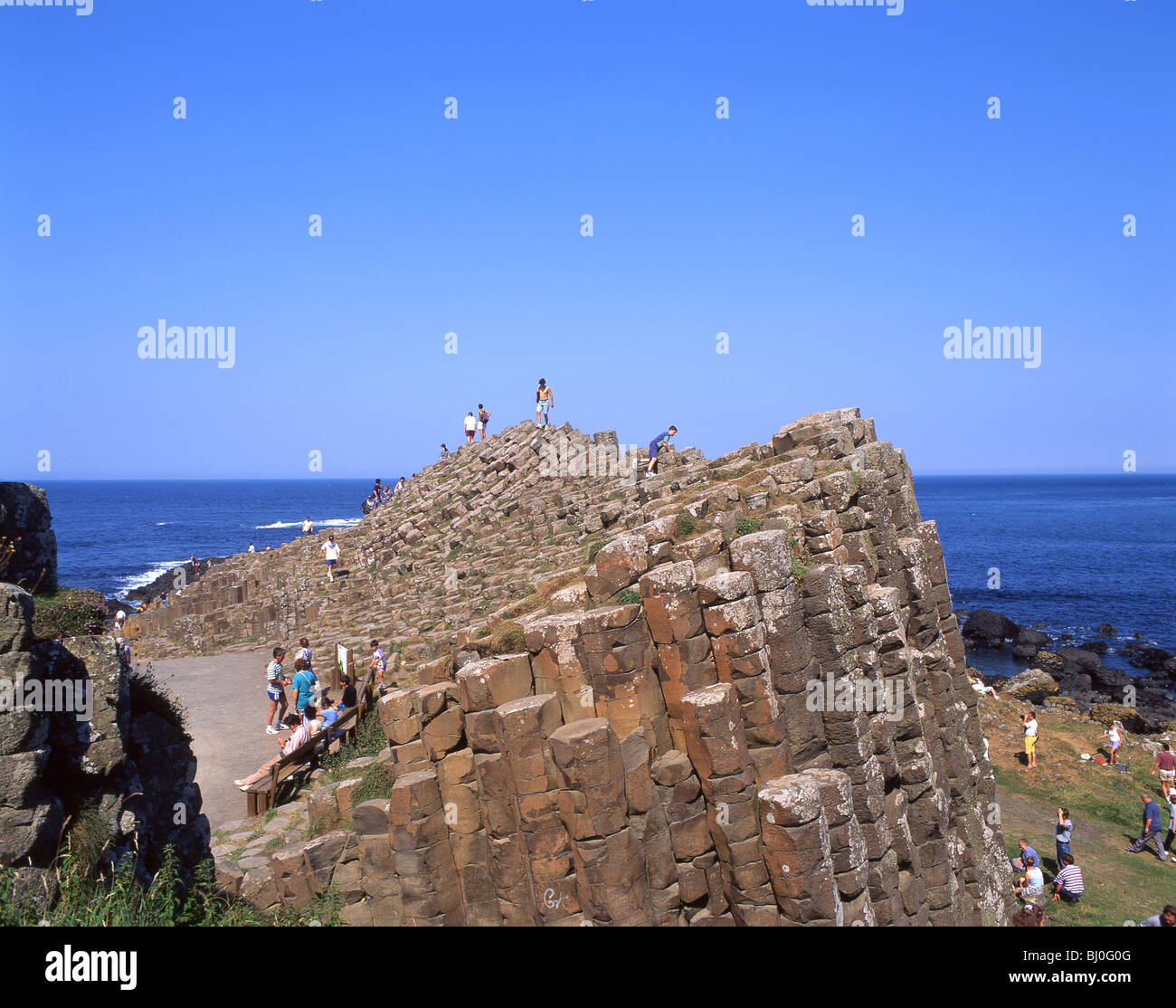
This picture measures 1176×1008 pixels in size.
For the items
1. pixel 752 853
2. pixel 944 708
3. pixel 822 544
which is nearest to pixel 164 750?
pixel 752 853

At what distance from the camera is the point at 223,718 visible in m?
23.5

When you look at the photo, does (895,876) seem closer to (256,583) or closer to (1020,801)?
(1020,801)

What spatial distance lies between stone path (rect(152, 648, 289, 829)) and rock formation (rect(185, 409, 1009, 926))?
12.5 ft

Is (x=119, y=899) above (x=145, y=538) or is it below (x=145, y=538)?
above

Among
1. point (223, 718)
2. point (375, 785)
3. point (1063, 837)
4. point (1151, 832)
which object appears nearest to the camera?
point (375, 785)

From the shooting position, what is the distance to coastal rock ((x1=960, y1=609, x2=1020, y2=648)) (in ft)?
182

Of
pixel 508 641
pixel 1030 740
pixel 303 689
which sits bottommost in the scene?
pixel 1030 740

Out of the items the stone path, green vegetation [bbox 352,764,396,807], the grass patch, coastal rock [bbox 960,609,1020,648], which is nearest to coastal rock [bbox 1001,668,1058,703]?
the grass patch

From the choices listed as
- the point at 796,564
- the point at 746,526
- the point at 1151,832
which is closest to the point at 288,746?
the point at 746,526

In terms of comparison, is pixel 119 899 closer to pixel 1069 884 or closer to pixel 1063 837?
pixel 1069 884

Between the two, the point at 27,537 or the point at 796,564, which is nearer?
the point at 27,537

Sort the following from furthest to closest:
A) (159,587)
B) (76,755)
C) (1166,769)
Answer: (159,587) → (1166,769) → (76,755)

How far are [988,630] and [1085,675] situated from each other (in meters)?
11.7
